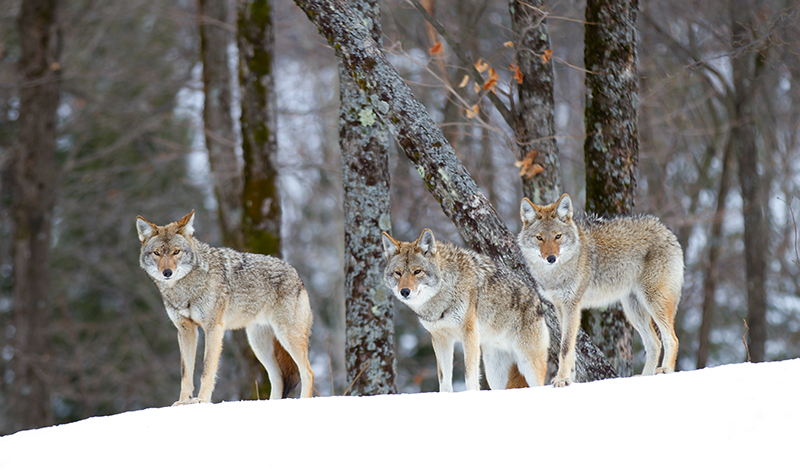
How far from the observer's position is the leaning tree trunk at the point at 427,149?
6535 mm

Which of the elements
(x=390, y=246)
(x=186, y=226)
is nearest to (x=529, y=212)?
(x=390, y=246)

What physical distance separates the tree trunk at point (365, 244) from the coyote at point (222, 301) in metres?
0.80

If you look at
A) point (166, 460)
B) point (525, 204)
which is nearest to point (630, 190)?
point (525, 204)

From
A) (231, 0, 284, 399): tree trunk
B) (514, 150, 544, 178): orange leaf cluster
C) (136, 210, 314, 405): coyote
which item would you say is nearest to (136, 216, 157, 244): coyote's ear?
(136, 210, 314, 405): coyote

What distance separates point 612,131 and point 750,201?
26.2ft

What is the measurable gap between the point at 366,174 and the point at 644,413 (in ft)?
15.2

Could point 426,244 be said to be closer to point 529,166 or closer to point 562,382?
point 562,382

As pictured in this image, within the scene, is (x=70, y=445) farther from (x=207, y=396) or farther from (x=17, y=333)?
(x=17, y=333)

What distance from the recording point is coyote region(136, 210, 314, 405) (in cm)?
636

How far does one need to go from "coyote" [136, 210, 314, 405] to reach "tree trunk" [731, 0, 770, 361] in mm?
10462

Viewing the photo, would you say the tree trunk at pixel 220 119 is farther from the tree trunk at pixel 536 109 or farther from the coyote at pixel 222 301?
the tree trunk at pixel 536 109

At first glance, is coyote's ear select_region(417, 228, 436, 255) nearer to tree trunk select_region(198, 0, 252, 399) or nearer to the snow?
the snow

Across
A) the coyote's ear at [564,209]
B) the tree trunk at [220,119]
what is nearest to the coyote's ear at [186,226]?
the coyote's ear at [564,209]

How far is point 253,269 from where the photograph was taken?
7012mm
